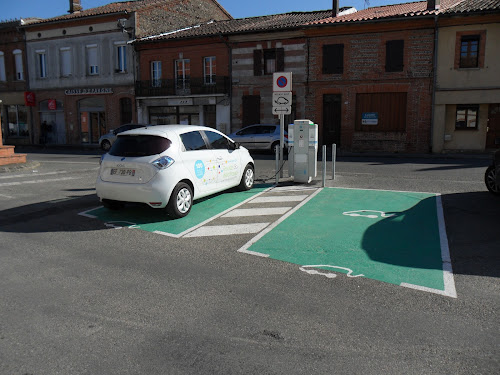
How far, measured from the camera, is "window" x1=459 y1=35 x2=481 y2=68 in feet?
73.4

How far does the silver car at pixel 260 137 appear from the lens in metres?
22.6

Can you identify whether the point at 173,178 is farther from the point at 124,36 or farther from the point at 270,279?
the point at 124,36

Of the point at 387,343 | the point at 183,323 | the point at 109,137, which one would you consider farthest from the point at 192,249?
the point at 109,137

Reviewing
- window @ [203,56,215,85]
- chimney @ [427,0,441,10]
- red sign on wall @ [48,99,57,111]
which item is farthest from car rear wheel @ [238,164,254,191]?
red sign on wall @ [48,99,57,111]

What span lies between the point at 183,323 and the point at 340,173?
11043mm

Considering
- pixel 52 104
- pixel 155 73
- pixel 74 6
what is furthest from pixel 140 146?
pixel 74 6

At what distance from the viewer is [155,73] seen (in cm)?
3089

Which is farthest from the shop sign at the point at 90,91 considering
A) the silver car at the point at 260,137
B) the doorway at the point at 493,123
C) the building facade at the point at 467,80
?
the doorway at the point at 493,123

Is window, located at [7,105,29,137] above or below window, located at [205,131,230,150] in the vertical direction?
above

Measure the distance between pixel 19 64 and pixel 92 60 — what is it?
25.3ft

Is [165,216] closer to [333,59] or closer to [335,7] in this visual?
[333,59]

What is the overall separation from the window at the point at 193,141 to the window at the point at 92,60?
2716cm

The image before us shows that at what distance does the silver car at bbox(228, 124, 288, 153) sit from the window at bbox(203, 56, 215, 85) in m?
6.94

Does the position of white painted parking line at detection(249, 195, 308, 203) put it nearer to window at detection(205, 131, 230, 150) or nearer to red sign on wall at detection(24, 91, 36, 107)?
window at detection(205, 131, 230, 150)
